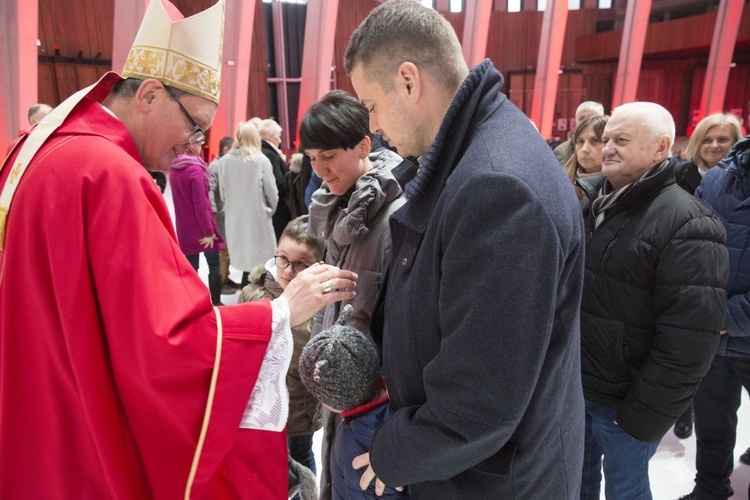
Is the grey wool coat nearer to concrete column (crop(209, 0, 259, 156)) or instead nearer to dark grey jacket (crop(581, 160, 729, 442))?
concrete column (crop(209, 0, 259, 156))

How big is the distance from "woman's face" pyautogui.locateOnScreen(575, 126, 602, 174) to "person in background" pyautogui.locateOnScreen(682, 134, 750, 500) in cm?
49

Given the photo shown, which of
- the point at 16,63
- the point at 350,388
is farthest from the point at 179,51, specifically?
the point at 16,63

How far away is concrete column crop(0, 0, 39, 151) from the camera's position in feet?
18.1

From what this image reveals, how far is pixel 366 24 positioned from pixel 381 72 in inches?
4.5

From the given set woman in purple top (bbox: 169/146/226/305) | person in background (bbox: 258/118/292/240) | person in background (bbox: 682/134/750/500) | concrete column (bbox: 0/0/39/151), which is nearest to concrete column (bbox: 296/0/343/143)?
person in background (bbox: 258/118/292/240)

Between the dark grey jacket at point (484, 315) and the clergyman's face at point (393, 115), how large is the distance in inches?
4.2

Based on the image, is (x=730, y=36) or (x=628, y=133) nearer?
(x=628, y=133)

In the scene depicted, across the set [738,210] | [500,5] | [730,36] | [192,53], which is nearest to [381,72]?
[192,53]

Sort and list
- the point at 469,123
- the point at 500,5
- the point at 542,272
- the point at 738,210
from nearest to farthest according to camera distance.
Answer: the point at 542,272, the point at 469,123, the point at 738,210, the point at 500,5

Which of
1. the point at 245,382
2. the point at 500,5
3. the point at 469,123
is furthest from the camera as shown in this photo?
the point at 500,5

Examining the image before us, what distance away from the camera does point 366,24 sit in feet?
3.63

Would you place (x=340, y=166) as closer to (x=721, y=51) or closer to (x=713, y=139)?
(x=713, y=139)

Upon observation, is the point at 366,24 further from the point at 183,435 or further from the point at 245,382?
the point at 183,435

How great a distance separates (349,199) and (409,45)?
0.85 m
